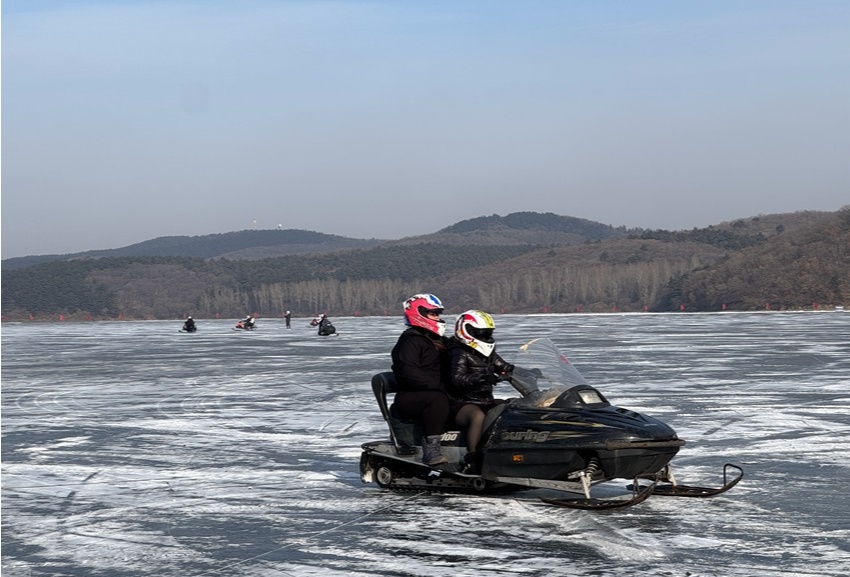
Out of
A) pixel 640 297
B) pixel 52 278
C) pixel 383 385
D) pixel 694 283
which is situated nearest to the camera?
pixel 383 385

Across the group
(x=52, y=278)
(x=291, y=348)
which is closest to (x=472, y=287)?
(x=52, y=278)

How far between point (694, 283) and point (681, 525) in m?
108

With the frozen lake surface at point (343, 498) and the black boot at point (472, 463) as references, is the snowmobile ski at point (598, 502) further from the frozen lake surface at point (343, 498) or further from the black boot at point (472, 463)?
the black boot at point (472, 463)

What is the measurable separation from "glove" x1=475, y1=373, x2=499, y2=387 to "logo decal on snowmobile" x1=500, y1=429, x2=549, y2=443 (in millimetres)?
538

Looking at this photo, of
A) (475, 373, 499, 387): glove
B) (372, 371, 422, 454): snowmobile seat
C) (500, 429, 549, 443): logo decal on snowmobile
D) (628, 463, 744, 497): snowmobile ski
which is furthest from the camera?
(372, 371, 422, 454): snowmobile seat

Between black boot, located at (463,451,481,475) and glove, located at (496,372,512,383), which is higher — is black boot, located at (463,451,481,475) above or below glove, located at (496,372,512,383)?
below

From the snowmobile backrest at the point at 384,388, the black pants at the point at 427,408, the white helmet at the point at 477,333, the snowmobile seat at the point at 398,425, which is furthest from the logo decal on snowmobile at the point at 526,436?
the snowmobile backrest at the point at 384,388

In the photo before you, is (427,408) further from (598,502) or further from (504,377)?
(598,502)

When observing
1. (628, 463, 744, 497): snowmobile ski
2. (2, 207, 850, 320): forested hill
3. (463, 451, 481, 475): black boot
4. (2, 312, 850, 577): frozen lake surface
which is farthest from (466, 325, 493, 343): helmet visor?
(2, 207, 850, 320): forested hill

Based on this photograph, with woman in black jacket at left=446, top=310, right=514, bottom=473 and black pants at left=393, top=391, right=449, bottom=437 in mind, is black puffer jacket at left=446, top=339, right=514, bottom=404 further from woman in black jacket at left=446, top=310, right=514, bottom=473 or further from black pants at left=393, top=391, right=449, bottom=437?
black pants at left=393, top=391, right=449, bottom=437

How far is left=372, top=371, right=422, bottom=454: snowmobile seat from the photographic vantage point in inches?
389

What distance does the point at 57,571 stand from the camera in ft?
23.3

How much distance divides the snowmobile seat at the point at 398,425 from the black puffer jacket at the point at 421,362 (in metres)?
0.23

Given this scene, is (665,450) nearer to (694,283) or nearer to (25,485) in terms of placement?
(25,485)
